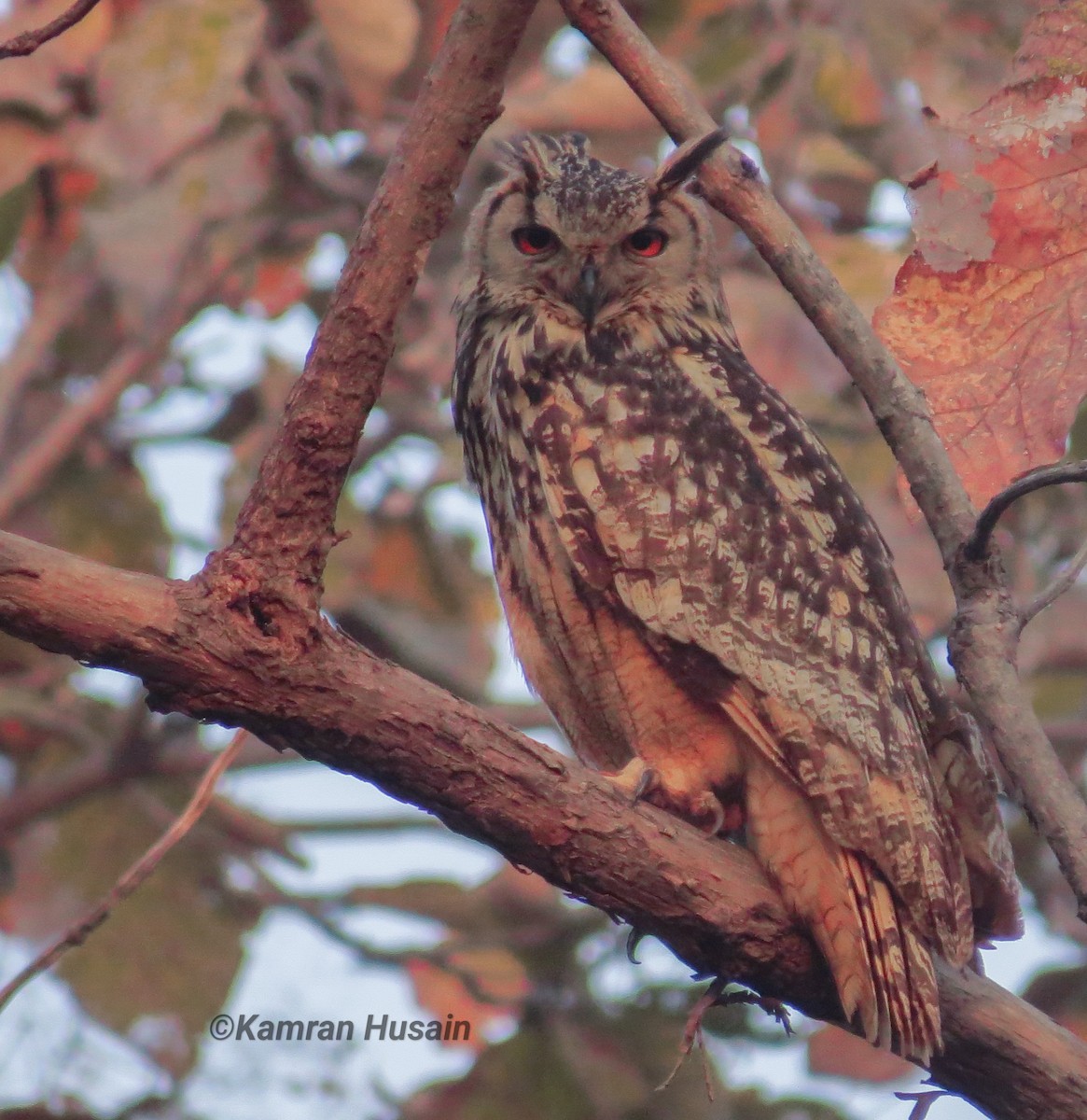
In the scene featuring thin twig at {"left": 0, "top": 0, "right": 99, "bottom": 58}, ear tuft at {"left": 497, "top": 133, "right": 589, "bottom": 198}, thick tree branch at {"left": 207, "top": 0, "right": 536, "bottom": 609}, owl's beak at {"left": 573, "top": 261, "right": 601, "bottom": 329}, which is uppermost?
ear tuft at {"left": 497, "top": 133, "right": 589, "bottom": 198}

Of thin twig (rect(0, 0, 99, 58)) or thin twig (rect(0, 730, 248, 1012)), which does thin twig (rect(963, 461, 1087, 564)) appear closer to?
thin twig (rect(0, 730, 248, 1012))

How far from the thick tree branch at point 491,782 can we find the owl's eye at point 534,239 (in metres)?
1.34

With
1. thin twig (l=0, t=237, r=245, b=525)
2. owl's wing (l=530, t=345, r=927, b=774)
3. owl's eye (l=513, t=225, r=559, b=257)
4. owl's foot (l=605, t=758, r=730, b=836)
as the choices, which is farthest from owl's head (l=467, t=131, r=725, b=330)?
thin twig (l=0, t=237, r=245, b=525)

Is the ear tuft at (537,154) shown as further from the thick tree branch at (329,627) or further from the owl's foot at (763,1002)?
the owl's foot at (763,1002)

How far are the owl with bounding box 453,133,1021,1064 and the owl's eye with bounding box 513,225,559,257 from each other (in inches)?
5.8

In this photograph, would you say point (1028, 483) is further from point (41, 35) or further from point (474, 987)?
point (474, 987)

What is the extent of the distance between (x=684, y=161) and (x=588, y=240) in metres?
0.30

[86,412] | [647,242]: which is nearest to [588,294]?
[647,242]

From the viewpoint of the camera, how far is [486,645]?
15.8ft

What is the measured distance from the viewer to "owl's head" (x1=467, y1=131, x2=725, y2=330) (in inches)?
122

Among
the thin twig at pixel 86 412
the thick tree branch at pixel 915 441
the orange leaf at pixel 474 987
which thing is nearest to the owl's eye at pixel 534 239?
the thick tree branch at pixel 915 441

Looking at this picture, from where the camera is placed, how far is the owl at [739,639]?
2477 mm

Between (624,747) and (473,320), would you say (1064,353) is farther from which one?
(473,320)

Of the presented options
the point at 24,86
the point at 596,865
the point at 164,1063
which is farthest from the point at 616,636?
the point at 24,86
